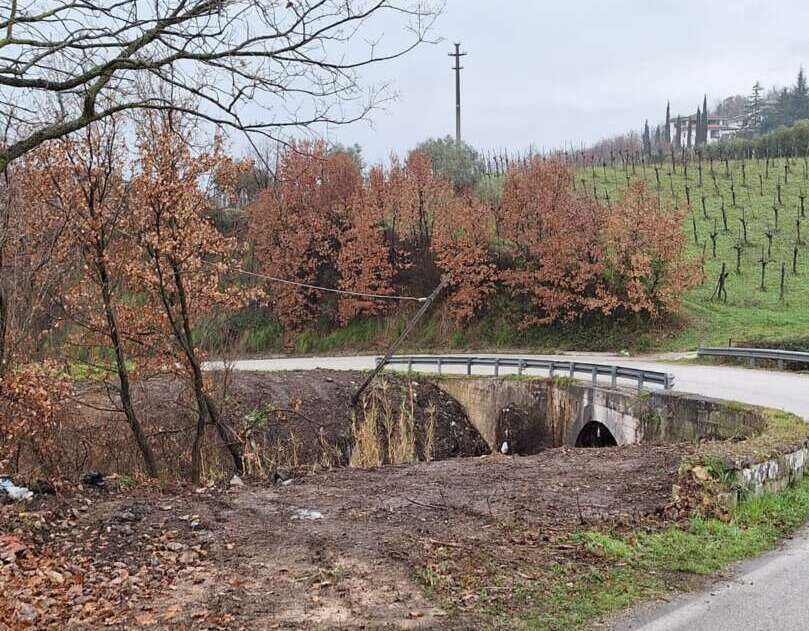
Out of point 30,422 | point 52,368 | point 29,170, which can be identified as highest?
point 29,170

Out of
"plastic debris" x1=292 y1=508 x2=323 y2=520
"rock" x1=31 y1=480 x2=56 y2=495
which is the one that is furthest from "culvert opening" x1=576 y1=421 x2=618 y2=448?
"rock" x1=31 y1=480 x2=56 y2=495

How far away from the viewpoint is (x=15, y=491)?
8.52 m

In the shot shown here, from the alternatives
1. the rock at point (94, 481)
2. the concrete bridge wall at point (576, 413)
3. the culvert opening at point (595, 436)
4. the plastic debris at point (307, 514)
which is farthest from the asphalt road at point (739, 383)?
the rock at point (94, 481)

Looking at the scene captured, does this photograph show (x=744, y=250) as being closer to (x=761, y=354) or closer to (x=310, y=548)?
(x=761, y=354)

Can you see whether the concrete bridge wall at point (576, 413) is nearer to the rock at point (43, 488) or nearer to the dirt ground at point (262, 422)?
the dirt ground at point (262, 422)

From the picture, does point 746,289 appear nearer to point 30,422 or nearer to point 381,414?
point 381,414

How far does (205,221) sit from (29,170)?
287 centimetres

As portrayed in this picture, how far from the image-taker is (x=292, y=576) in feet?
20.9

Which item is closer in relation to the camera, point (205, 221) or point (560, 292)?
point (205, 221)

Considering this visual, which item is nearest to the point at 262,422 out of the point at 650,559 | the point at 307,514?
the point at 307,514

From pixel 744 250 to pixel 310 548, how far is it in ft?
140

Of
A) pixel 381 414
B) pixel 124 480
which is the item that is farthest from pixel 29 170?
pixel 381 414

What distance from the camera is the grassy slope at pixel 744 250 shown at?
32688mm

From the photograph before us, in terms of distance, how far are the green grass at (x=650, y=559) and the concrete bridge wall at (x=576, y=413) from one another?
643 cm
